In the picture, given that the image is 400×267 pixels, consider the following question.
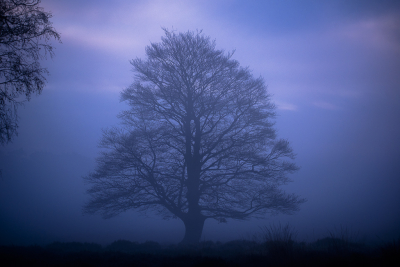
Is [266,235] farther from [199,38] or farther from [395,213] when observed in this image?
[395,213]

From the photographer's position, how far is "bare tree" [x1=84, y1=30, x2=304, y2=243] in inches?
375

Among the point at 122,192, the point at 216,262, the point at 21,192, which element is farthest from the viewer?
the point at 21,192

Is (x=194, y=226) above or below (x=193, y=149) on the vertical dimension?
below

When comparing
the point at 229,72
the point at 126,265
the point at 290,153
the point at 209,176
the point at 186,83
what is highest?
the point at 229,72

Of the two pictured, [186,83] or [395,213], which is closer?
[186,83]

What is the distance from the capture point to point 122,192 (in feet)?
31.0

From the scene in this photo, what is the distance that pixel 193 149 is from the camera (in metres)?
10.3

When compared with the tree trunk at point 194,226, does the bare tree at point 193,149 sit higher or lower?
higher

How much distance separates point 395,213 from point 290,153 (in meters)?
20.2

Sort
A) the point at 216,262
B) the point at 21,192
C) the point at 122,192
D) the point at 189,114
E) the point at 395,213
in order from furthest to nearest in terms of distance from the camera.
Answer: the point at 21,192
the point at 395,213
the point at 189,114
the point at 122,192
the point at 216,262

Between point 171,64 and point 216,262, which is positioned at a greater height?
point 171,64

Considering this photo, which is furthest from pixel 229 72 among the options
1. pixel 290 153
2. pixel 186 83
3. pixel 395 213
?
pixel 395 213

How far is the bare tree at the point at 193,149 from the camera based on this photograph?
31.2 ft

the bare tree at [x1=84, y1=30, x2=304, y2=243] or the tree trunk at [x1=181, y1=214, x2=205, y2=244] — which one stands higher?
the bare tree at [x1=84, y1=30, x2=304, y2=243]
